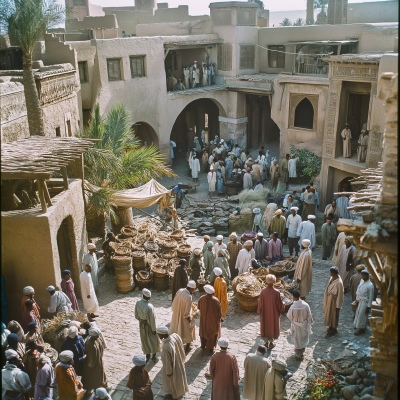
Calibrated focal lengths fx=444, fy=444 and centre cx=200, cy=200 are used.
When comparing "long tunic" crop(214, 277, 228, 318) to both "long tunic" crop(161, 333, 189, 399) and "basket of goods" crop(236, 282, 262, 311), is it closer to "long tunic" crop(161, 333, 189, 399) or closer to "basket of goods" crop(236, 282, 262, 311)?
"basket of goods" crop(236, 282, 262, 311)

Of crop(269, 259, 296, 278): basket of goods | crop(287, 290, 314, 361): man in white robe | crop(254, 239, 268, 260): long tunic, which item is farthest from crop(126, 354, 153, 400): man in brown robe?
crop(254, 239, 268, 260): long tunic

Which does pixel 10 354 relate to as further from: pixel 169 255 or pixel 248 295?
pixel 169 255

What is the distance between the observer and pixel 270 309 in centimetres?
769

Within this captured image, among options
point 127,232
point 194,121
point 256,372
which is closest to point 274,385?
point 256,372

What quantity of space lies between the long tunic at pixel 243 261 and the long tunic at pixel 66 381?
479 centimetres

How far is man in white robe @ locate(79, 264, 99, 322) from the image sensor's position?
8.40 meters

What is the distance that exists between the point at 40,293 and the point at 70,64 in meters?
8.66

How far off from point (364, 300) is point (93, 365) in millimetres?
4730

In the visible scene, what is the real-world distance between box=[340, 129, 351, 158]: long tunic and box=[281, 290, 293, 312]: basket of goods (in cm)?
756

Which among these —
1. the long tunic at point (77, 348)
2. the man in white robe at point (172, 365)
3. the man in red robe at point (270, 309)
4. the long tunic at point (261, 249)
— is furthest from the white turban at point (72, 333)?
the long tunic at point (261, 249)

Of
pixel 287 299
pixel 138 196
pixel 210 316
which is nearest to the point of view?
pixel 210 316

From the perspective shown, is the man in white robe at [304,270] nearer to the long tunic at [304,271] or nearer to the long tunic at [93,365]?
the long tunic at [304,271]

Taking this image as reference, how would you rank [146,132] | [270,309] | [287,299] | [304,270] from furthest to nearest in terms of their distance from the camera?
1. [146,132]
2. [304,270]
3. [287,299]
4. [270,309]

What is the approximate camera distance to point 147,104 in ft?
64.1
